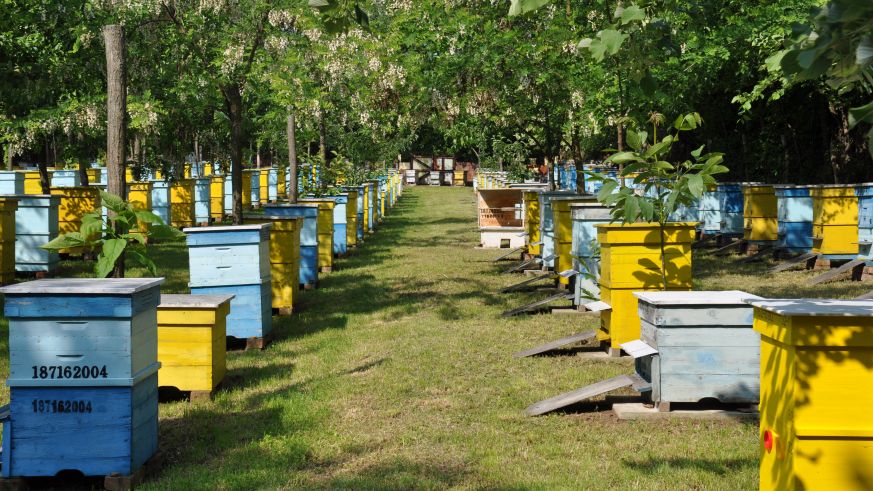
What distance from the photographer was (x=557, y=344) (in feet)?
28.8

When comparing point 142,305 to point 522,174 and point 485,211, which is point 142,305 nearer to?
point 485,211

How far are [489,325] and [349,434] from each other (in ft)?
14.9

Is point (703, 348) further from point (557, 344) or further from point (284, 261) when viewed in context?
point (284, 261)

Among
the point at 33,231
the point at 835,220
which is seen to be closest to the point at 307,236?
the point at 33,231

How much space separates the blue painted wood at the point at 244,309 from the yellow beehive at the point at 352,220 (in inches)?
366

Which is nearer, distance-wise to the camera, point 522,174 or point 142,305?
point 142,305

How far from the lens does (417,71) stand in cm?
1691

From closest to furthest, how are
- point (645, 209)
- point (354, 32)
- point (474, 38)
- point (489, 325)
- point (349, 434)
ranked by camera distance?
point (349, 434)
point (645, 209)
point (489, 325)
point (474, 38)
point (354, 32)

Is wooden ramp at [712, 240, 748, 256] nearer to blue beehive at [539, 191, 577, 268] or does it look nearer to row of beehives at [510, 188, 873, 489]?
blue beehive at [539, 191, 577, 268]

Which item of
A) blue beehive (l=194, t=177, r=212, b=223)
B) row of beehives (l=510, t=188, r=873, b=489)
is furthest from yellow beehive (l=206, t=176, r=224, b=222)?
row of beehives (l=510, t=188, r=873, b=489)

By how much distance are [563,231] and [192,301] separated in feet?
18.8

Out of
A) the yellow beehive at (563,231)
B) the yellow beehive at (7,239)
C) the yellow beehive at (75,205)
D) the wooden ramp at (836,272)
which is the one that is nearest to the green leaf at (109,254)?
the yellow beehive at (563,231)

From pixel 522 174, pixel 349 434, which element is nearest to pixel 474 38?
pixel 349 434

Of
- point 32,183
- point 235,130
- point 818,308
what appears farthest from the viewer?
point 32,183
